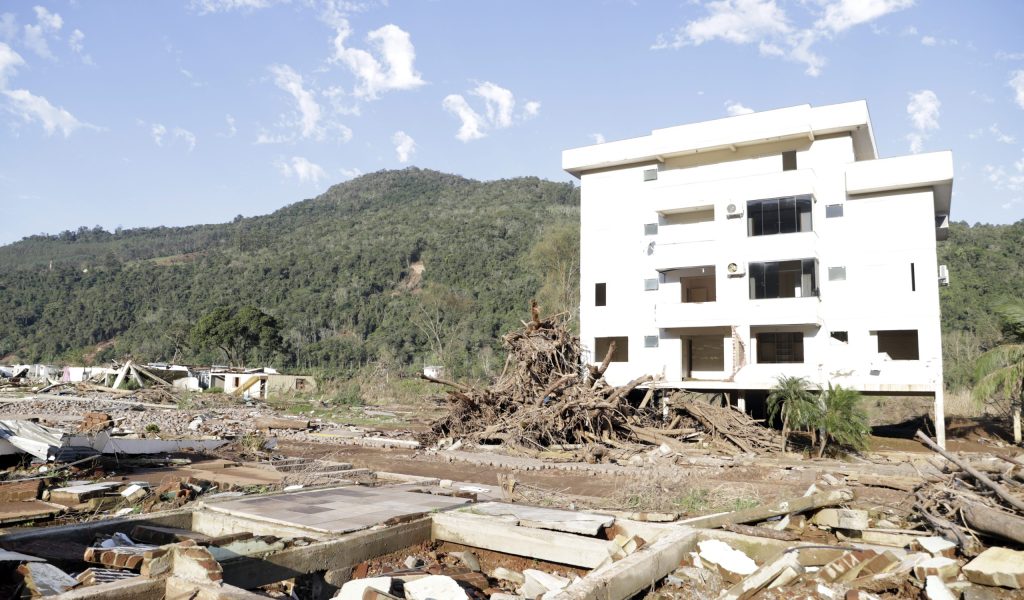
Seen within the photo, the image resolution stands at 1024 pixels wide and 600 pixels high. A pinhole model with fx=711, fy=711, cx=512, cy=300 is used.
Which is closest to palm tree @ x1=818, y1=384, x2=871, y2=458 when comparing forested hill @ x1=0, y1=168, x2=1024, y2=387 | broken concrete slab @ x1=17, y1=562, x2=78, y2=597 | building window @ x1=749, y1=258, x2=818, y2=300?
building window @ x1=749, y1=258, x2=818, y2=300

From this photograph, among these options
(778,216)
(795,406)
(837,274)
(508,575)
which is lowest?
(508,575)

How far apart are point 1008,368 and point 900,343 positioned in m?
3.80

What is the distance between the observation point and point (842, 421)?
19.1 metres

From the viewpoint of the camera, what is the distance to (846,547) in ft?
24.3

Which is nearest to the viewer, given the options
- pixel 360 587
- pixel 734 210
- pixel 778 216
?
pixel 360 587

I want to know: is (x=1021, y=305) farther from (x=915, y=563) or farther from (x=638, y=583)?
(x=638, y=583)

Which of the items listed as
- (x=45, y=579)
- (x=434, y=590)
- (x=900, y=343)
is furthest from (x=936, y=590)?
(x=900, y=343)

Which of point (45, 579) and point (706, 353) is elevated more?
point (706, 353)

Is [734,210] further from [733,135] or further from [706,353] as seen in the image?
[706,353]

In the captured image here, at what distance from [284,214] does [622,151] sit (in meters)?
121

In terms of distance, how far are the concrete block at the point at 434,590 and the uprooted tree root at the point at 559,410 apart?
13.7m

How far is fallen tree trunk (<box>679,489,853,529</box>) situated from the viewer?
28.6 feet

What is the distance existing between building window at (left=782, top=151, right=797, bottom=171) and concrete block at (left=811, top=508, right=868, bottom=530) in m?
19.4

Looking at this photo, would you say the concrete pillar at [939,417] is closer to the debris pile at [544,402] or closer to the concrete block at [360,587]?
the debris pile at [544,402]
